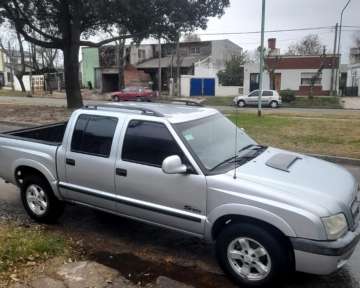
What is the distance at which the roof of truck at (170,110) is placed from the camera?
15.1ft

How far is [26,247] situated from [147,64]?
5245 cm

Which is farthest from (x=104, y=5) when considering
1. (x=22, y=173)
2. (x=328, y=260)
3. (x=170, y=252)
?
(x=328, y=260)

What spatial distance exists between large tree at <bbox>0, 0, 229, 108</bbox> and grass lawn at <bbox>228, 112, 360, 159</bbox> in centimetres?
737

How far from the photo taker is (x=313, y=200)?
141 inches

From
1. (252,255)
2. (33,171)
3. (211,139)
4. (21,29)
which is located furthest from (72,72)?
(252,255)

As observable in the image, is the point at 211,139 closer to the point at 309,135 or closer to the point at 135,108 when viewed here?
the point at 135,108

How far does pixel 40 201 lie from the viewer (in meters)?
5.49

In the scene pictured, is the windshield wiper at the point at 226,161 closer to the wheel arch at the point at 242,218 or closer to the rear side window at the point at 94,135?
the wheel arch at the point at 242,218

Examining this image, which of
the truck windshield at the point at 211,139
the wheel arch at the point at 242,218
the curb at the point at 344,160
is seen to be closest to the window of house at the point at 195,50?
the curb at the point at 344,160

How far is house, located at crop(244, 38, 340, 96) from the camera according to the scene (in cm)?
4322

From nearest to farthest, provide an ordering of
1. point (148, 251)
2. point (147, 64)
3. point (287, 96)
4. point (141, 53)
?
point (148, 251), point (287, 96), point (147, 64), point (141, 53)

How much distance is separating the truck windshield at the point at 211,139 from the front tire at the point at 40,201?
211 cm

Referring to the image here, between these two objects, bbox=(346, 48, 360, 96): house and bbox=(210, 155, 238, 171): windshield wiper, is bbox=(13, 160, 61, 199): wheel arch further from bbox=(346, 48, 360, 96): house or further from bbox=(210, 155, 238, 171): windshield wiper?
bbox=(346, 48, 360, 96): house

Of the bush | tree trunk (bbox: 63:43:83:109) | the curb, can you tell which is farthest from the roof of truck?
the bush
